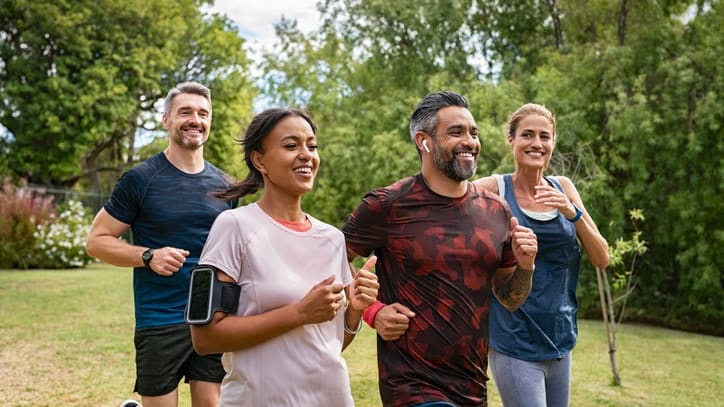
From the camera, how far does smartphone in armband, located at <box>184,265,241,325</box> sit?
2512 mm

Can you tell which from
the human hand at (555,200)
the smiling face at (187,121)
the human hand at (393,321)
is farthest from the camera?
the smiling face at (187,121)

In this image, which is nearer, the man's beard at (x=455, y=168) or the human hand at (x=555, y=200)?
the man's beard at (x=455, y=168)

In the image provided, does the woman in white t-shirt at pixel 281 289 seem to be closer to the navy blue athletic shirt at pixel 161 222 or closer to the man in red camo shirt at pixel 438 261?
the man in red camo shirt at pixel 438 261

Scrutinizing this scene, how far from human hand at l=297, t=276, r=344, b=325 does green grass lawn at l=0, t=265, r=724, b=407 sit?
5916 millimetres

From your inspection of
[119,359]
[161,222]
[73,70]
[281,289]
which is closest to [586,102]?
[119,359]

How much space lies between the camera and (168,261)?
407 cm

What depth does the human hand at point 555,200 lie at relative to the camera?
148 inches

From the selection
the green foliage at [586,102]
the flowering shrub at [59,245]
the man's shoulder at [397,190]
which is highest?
the green foliage at [586,102]

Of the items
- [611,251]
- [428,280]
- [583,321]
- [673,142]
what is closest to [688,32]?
[673,142]

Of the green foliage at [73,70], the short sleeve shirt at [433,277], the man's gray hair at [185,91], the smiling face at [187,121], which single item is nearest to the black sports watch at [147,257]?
the smiling face at [187,121]

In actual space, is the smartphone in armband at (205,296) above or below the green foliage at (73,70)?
below

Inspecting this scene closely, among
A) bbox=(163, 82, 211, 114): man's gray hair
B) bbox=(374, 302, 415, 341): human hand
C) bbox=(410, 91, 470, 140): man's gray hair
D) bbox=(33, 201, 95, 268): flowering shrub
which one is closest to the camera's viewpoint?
bbox=(374, 302, 415, 341): human hand

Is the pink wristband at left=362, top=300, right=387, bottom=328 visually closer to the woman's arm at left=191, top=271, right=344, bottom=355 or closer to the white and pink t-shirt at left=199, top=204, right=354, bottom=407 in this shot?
the white and pink t-shirt at left=199, top=204, right=354, bottom=407

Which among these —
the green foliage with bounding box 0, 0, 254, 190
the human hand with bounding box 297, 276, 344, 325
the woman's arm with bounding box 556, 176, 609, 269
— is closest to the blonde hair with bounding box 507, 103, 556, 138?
the woman's arm with bounding box 556, 176, 609, 269
